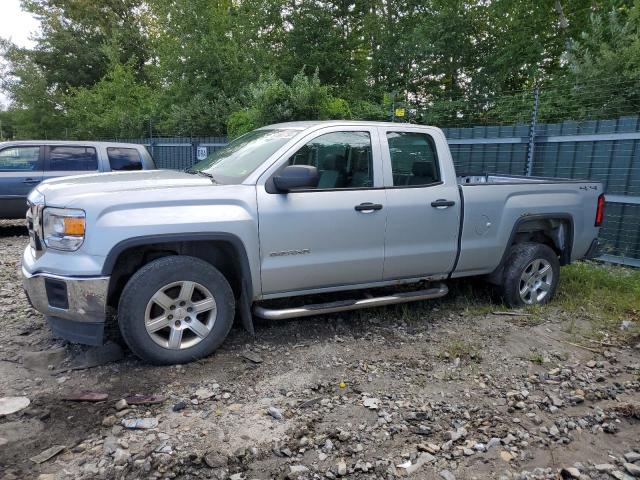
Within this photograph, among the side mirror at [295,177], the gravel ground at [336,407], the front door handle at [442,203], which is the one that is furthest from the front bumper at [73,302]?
the front door handle at [442,203]

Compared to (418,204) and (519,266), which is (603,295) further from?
(418,204)

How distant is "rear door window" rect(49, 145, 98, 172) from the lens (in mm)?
9031

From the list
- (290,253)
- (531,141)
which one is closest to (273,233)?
(290,253)

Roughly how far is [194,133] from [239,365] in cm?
1339

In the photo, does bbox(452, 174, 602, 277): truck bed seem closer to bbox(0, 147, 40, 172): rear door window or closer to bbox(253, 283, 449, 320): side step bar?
bbox(253, 283, 449, 320): side step bar

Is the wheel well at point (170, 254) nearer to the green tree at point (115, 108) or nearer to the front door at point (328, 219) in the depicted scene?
the front door at point (328, 219)

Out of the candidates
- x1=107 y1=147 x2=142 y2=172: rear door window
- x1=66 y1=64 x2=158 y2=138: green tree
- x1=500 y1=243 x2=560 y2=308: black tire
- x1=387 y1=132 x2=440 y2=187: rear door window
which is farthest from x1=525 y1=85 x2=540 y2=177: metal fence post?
x1=66 y1=64 x2=158 y2=138: green tree

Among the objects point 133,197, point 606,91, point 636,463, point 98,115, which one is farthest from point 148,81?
point 636,463

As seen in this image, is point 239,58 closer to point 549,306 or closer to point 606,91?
point 606,91

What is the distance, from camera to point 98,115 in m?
21.8

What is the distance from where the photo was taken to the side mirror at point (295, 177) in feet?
12.3

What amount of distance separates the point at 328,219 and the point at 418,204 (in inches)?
37.3

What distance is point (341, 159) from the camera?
14.2 feet

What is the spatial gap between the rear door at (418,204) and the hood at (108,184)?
166 cm
